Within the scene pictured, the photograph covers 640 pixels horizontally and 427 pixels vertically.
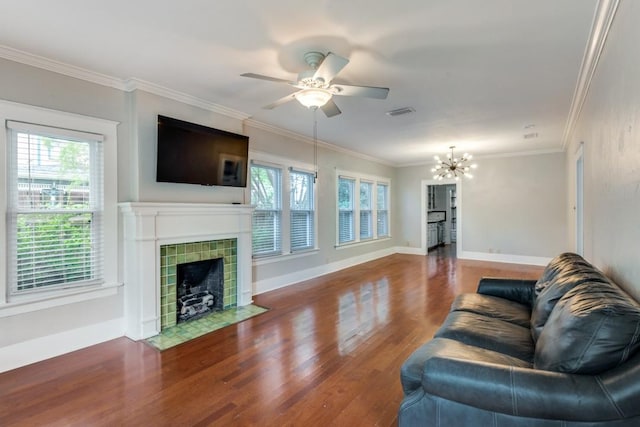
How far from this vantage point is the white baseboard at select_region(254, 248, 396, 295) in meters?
4.98

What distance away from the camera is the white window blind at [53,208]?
2717 mm

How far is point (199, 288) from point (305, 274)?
2127 millimetres

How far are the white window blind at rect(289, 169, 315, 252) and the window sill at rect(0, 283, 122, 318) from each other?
292cm

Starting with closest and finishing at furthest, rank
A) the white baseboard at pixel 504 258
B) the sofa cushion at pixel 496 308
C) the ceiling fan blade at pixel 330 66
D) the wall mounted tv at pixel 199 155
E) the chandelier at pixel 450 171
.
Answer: the ceiling fan blade at pixel 330 66 → the sofa cushion at pixel 496 308 → the wall mounted tv at pixel 199 155 → the white baseboard at pixel 504 258 → the chandelier at pixel 450 171

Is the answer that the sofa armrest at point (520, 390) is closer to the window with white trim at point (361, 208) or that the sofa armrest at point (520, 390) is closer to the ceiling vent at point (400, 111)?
the ceiling vent at point (400, 111)

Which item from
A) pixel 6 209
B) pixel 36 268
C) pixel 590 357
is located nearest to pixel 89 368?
pixel 36 268

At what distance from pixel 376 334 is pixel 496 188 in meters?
5.92

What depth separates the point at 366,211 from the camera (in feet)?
25.9

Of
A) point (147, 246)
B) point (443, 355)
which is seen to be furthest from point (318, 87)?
point (147, 246)

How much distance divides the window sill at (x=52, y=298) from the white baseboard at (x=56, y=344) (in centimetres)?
28

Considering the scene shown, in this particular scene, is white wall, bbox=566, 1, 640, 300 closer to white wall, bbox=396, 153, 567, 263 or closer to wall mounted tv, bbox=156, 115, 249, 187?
wall mounted tv, bbox=156, 115, 249, 187

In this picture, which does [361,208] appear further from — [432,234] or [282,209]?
[432,234]

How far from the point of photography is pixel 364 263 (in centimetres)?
747

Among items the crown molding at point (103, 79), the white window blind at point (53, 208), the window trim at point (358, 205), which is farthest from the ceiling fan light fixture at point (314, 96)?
the window trim at point (358, 205)
